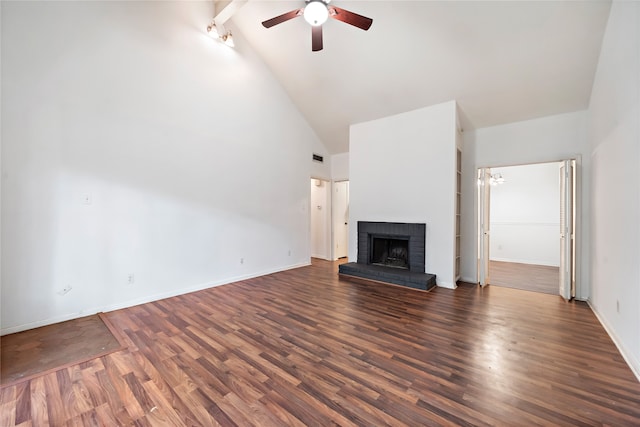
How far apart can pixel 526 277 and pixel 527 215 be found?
2296 mm

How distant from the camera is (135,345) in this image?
95.8 inches

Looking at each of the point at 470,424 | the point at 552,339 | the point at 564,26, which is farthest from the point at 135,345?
the point at 564,26

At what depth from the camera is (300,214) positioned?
5.90 metres

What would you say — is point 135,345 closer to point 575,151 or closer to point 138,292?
point 138,292

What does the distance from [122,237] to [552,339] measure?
505 centimetres

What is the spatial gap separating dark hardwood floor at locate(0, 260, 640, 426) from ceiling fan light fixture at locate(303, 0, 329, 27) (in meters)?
3.23

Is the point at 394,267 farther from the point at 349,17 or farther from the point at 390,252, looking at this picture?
the point at 349,17

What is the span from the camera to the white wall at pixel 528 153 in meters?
3.74

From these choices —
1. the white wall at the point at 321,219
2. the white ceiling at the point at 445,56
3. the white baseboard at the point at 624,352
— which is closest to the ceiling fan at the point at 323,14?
the white ceiling at the point at 445,56

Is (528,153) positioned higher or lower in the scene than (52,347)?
higher

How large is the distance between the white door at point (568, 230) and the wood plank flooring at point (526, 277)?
346mm

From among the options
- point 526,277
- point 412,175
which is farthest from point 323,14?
point 526,277

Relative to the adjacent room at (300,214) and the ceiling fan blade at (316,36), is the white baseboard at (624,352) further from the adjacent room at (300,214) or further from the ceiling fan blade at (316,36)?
the ceiling fan blade at (316,36)

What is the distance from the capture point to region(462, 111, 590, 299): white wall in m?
3.74
